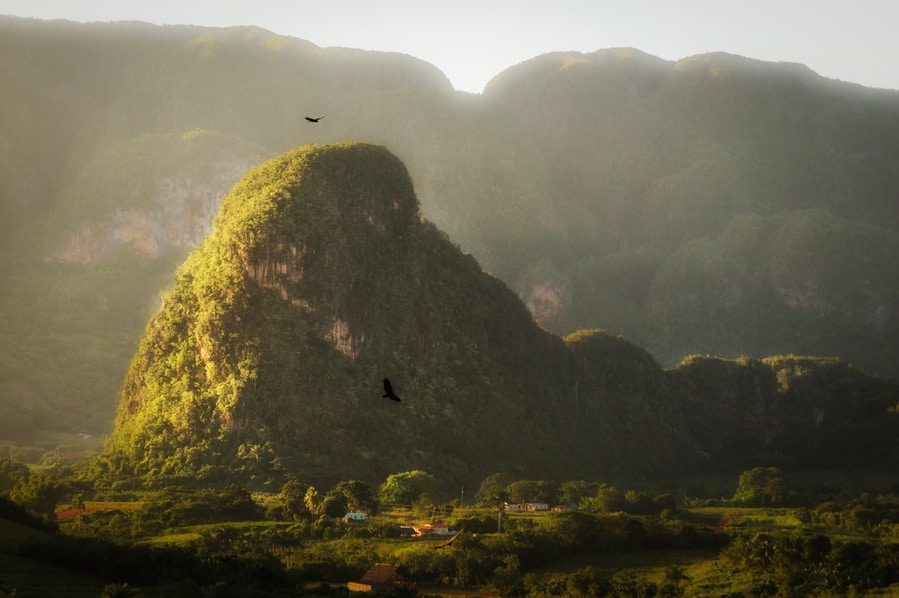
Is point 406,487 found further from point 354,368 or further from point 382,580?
point 382,580

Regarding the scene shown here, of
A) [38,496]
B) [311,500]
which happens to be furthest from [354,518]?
[38,496]

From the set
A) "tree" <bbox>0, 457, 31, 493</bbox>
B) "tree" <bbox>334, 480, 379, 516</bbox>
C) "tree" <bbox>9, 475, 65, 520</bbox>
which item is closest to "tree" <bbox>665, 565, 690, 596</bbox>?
"tree" <bbox>334, 480, 379, 516</bbox>

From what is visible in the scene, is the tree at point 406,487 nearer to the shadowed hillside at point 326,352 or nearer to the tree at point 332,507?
the shadowed hillside at point 326,352

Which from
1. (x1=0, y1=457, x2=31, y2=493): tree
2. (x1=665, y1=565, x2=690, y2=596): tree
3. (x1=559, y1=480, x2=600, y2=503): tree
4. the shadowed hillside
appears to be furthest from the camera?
the shadowed hillside

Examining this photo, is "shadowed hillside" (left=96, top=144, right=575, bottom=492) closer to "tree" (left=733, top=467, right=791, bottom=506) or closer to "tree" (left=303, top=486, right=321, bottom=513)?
"tree" (left=303, top=486, right=321, bottom=513)

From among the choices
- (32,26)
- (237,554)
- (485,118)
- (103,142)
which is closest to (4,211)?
(103,142)
